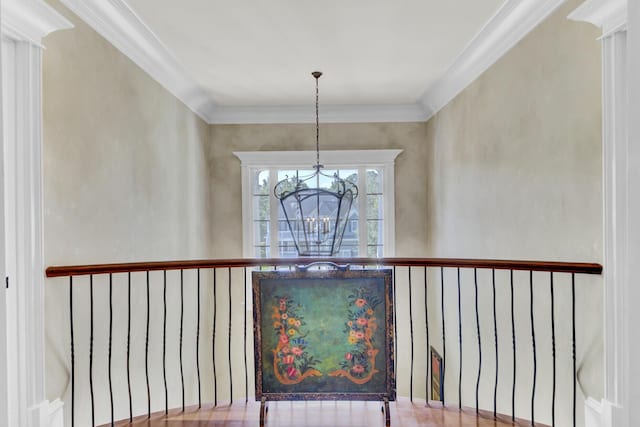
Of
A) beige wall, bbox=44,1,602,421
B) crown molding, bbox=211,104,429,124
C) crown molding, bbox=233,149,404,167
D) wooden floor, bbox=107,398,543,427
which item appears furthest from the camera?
crown molding, bbox=233,149,404,167

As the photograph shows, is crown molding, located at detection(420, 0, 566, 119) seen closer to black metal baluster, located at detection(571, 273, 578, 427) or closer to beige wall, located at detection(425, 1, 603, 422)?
beige wall, located at detection(425, 1, 603, 422)

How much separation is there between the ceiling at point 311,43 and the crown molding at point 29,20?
1.21ft

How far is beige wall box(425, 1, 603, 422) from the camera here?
7.02 ft

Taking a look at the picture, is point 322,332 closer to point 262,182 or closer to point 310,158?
point 310,158

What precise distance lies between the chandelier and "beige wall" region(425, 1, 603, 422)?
3.98 ft

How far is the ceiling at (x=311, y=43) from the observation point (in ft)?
8.86

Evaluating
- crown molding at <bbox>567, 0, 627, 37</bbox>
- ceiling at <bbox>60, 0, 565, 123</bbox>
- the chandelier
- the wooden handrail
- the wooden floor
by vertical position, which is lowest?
the wooden floor

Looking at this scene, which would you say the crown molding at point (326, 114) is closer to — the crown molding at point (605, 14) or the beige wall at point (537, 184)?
the beige wall at point (537, 184)

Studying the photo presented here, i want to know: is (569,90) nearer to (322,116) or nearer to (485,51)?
(485,51)

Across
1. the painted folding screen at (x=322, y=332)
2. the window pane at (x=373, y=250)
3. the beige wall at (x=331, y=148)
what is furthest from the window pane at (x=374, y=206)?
the painted folding screen at (x=322, y=332)

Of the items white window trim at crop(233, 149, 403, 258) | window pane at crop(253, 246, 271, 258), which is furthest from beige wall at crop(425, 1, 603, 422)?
window pane at crop(253, 246, 271, 258)

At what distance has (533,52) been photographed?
2672 millimetres

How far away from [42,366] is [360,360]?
1.66m

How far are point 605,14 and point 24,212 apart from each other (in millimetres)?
2968
